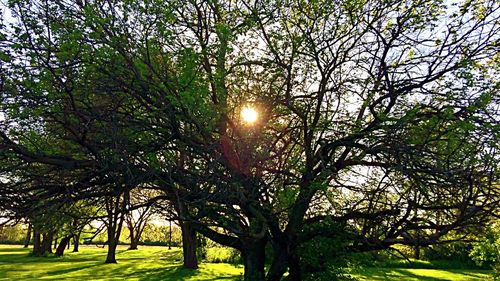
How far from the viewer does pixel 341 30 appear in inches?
457

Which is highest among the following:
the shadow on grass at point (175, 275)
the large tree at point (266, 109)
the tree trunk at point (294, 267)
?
the large tree at point (266, 109)

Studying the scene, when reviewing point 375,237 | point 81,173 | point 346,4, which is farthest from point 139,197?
point 346,4

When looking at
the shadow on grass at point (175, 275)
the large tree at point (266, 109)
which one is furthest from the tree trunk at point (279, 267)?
the shadow on grass at point (175, 275)

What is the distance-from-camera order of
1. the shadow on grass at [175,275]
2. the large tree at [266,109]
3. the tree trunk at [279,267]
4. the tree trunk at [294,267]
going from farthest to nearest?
1. the shadow on grass at [175,275]
2. the tree trunk at [294,267]
3. the tree trunk at [279,267]
4. the large tree at [266,109]

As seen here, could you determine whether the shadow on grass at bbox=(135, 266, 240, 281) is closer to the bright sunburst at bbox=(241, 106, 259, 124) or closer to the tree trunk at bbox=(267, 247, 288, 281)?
the tree trunk at bbox=(267, 247, 288, 281)

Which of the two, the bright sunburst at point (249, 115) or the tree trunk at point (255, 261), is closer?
the bright sunburst at point (249, 115)

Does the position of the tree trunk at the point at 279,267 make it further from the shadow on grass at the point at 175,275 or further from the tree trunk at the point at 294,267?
the shadow on grass at the point at 175,275

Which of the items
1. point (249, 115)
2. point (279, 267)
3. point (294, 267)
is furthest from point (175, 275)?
point (249, 115)

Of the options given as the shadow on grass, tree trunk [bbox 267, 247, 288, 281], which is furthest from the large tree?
the shadow on grass

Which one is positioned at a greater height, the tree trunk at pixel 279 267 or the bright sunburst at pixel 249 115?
the bright sunburst at pixel 249 115

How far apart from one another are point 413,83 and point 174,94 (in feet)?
19.9

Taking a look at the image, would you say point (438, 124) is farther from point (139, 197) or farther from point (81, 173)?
point (139, 197)

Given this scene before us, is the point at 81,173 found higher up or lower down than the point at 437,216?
higher up


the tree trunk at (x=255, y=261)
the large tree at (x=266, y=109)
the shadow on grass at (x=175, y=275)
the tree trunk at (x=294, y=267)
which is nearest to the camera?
the large tree at (x=266, y=109)
